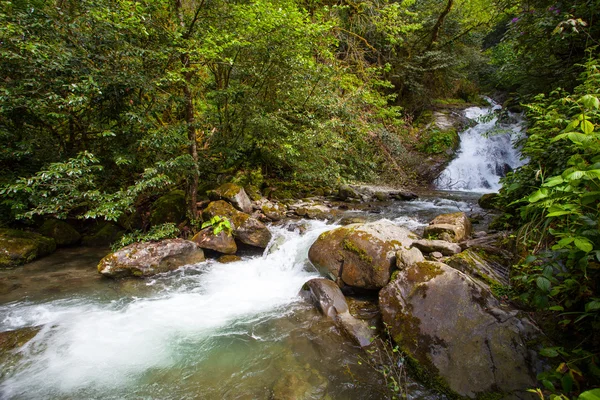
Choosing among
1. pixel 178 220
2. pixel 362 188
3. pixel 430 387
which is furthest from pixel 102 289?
pixel 362 188

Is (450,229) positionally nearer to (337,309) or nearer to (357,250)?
(357,250)

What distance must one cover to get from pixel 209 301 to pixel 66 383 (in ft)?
6.69

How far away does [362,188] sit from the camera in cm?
1043

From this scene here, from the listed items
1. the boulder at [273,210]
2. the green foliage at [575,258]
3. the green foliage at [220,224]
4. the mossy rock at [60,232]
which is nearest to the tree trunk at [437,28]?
the boulder at [273,210]

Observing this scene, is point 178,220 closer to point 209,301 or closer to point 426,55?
point 209,301

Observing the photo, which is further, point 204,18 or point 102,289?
point 204,18

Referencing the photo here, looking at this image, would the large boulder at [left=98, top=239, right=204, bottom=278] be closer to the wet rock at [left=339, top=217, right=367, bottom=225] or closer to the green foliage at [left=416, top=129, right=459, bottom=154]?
the wet rock at [left=339, top=217, right=367, bottom=225]

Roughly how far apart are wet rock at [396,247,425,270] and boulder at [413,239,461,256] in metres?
0.18

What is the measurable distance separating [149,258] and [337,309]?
4.02 m

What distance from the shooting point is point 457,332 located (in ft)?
9.37

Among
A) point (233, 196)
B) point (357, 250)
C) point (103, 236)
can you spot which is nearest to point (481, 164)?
point (357, 250)

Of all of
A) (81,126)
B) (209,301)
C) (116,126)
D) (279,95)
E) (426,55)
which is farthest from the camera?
(426,55)

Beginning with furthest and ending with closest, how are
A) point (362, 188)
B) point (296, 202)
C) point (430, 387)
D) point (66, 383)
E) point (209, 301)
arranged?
point (362, 188)
point (296, 202)
point (209, 301)
point (66, 383)
point (430, 387)

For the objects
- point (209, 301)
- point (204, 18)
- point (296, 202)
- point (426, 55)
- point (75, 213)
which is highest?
point (426, 55)
